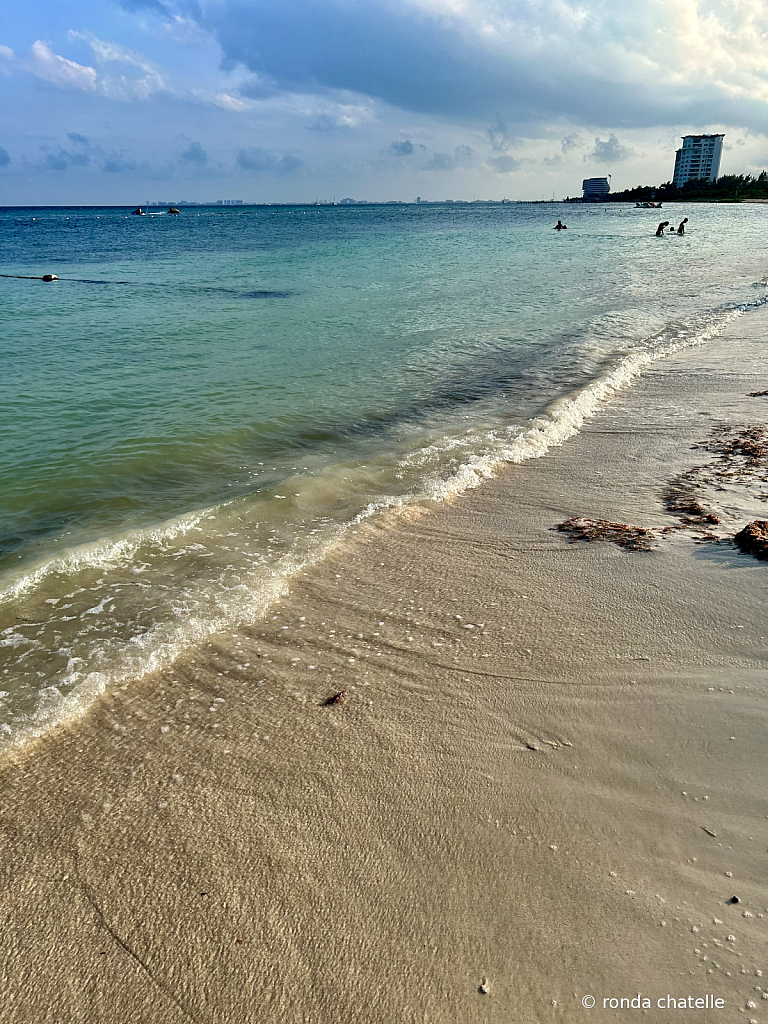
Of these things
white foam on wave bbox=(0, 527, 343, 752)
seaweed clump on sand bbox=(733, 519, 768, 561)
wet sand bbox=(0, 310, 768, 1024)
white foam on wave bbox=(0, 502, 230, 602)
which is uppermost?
seaweed clump on sand bbox=(733, 519, 768, 561)

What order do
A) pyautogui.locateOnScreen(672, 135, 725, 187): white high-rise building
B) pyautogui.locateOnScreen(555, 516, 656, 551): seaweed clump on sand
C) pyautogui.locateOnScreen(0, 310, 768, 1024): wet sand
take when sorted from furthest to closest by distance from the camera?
A: pyautogui.locateOnScreen(672, 135, 725, 187): white high-rise building → pyautogui.locateOnScreen(555, 516, 656, 551): seaweed clump on sand → pyautogui.locateOnScreen(0, 310, 768, 1024): wet sand

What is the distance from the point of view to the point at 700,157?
17612cm

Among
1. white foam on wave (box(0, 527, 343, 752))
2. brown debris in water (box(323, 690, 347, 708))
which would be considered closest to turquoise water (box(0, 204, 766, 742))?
white foam on wave (box(0, 527, 343, 752))

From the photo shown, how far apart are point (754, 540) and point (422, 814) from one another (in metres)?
3.69

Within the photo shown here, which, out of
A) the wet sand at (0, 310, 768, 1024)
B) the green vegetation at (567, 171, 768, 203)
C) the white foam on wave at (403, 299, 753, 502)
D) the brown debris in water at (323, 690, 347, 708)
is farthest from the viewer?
the green vegetation at (567, 171, 768, 203)

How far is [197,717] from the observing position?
12.2 feet

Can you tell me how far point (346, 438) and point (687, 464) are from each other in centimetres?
443

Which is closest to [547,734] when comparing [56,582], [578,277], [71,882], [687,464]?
[71,882]

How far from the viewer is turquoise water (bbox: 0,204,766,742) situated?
4.89 metres

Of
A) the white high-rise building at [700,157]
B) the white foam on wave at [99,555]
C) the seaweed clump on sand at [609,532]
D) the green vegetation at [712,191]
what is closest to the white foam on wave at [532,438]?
the seaweed clump on sand at [609,532]

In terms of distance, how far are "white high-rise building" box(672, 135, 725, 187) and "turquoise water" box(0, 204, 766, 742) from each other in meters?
191

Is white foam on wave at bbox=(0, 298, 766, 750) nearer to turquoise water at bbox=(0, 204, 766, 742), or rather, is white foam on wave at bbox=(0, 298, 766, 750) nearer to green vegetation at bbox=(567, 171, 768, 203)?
turquoise water at bbox=(0, 204, 766, 742)

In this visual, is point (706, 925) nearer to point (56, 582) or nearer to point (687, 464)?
point (56, 582)

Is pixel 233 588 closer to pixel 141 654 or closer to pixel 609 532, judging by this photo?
pixel 141 654
